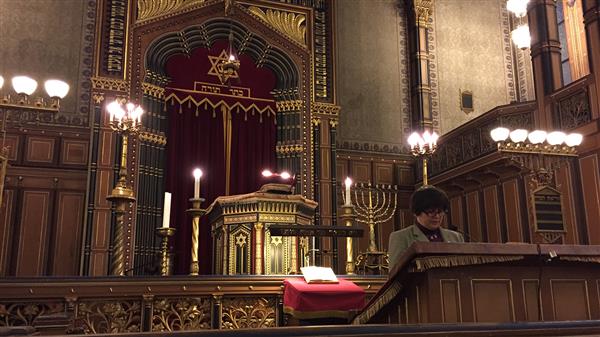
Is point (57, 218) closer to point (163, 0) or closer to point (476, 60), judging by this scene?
point (163, 0)

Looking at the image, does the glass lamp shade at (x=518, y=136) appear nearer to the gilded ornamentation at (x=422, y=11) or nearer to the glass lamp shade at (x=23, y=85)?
the glass lamp shade at (x=23, y=85)

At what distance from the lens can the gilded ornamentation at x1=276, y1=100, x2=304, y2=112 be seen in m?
12.1

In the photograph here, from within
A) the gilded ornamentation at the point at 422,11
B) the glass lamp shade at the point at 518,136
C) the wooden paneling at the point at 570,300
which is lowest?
the wooden paneling at the point at 570,300

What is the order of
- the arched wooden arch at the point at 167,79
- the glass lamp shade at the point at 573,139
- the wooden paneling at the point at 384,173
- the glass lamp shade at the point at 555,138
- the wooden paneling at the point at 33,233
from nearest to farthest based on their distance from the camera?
the glass lamp shade at the point at 555,138, the glass lamp shade at the point at 573,139, the wooden paneling at the point at 33,233, the arched wooden arch at the point at 167,79, the wooden paneling at the point at 384,173

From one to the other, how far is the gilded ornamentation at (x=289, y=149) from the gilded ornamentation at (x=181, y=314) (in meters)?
6.80

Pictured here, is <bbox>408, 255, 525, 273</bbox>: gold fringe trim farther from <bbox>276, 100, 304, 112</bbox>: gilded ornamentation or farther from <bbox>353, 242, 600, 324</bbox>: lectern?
<bbox>276, 100, 304, 112</bbox>: gilded ornamentation

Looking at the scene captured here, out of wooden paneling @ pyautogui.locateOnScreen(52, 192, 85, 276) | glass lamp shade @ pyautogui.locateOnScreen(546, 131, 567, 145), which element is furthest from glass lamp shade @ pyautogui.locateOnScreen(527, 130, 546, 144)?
wooden paneling @ pyautogui.locateOnScreen(52, 192, 85, 276)

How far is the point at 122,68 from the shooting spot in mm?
10914

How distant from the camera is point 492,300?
306 cm

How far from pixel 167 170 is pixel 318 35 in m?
4.53

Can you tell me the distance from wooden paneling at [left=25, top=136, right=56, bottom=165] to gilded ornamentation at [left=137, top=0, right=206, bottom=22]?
302 centimetres

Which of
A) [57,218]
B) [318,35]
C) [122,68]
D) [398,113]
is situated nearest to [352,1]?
[318,35]

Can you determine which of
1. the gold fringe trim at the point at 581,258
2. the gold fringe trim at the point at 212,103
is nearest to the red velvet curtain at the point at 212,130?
the gold fringe trim at the point at 212,103

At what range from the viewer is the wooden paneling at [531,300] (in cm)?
312
